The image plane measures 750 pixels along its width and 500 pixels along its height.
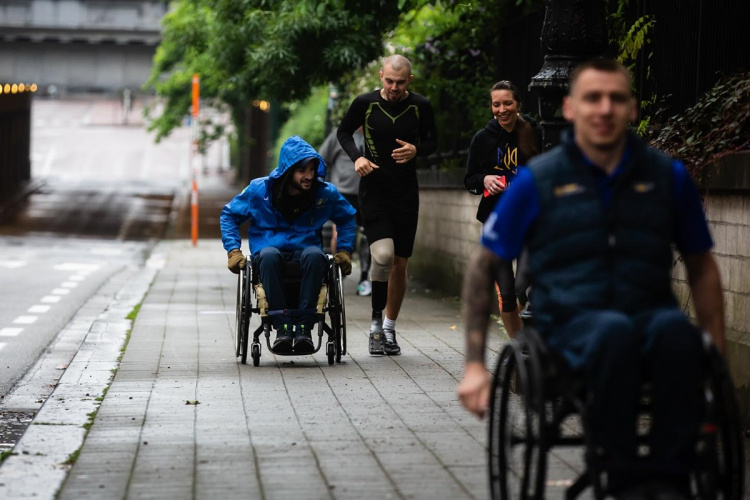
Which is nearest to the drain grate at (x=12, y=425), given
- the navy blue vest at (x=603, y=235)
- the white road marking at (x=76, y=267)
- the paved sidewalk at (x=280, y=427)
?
the paved sidewalk at (x=280, y=427)

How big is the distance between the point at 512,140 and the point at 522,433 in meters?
4.21

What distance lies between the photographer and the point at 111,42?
47719mm

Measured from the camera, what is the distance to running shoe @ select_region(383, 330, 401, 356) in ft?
32.1

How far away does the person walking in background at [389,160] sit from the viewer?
9508 millimetres

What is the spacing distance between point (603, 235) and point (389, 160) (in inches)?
209

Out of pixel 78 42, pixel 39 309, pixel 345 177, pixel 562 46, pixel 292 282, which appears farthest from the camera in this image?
pixel 78 42

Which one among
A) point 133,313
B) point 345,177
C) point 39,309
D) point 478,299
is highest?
point 478,299

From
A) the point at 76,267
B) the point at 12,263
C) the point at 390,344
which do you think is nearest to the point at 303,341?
the point at 390,344

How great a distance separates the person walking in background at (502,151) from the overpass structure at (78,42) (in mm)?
37676

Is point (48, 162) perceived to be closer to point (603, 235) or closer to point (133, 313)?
point (133, 313)

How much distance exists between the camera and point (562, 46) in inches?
297

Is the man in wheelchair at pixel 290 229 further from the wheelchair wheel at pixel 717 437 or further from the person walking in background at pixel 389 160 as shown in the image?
the wheelchair wheel at pixel 717 437

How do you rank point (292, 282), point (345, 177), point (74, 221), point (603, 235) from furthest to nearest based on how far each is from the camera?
point (74, 221)
point (345, 177)
point (292, 282)
point (603, 235)

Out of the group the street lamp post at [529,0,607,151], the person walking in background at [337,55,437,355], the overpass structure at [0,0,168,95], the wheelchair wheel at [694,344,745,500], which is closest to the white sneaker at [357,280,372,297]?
the person walking in background at [337,55,437,355]
